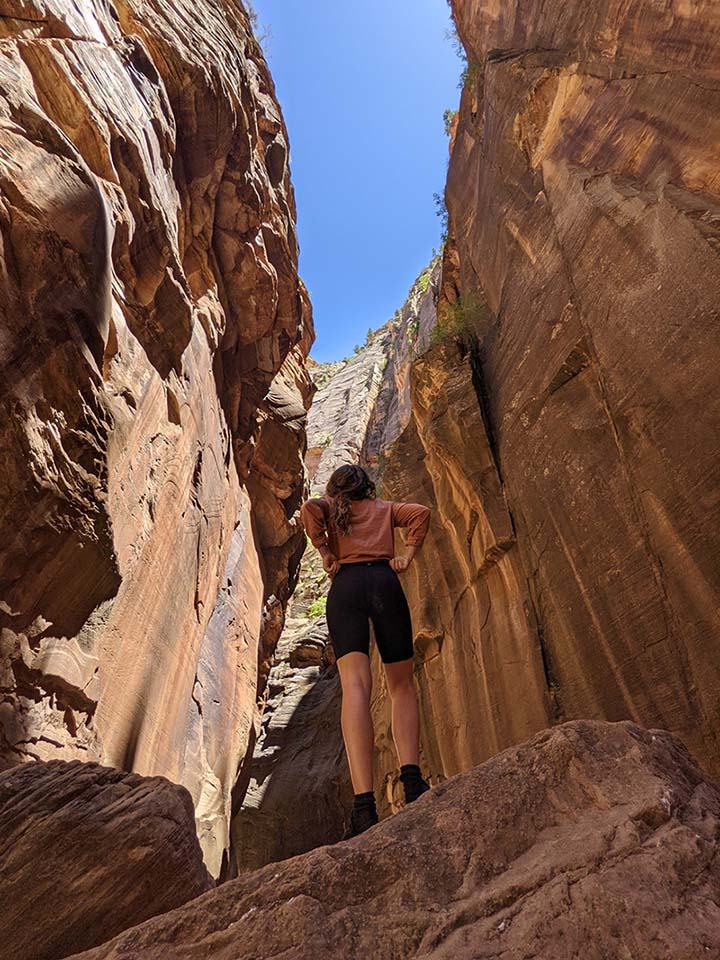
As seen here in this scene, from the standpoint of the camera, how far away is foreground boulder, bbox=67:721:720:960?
182 centimetres

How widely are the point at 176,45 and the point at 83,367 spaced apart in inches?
331

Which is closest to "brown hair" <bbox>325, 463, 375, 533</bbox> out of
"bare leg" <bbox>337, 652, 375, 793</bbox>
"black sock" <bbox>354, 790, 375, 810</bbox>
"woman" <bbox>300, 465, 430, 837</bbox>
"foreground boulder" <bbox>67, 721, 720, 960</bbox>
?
"woman" <bbox>300, 465, 430, 837</bbox>

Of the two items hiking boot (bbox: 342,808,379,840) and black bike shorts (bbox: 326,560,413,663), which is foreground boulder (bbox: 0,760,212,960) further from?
black bike shorts (bbox: 326,560,413,663)

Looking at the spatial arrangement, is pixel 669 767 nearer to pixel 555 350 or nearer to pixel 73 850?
pixel 73 850

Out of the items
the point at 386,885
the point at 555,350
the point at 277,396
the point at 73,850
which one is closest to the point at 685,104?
the point at 555,350

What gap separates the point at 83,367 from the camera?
7707mm

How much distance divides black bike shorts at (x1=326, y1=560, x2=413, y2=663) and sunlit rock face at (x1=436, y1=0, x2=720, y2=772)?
103 inches

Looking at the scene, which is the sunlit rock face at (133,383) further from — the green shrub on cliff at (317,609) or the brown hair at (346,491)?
the green shrub on cliff at (317,609)

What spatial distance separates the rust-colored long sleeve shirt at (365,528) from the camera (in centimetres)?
466

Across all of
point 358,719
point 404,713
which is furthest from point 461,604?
point 358,719

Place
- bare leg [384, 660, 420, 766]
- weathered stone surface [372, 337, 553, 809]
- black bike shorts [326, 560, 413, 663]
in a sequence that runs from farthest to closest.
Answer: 1. weathered stone surface [372, 337, 553, 809]
2. black bike shorts [326, 560, 413, 663]
3. bare leg [384, 660, 420, 766]

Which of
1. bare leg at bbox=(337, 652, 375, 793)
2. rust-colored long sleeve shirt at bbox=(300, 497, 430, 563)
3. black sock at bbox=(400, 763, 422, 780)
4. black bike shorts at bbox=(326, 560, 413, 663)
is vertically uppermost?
rust-colored long sleeve shirt at bbox=(300, 497, 430, 563)

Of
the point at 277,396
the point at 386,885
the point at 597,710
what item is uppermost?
the point at 277,396

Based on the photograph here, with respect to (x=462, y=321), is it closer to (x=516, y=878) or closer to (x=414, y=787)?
(x=414, y=787)
